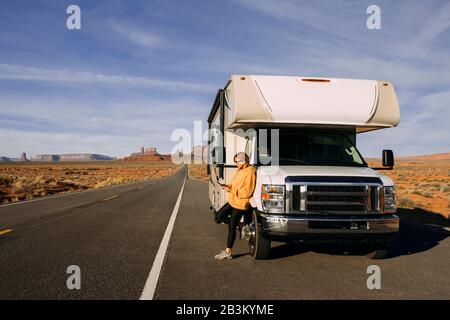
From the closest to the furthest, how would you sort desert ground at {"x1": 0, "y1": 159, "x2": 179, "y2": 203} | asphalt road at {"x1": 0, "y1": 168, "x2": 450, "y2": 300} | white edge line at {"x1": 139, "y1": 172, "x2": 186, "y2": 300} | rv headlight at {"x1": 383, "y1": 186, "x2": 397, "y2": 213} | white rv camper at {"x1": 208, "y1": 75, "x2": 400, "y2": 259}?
white edge line at {"x1": 139, "y1": 172, "x2": 186, "y2": 300}
asphalt road at {"x1": 0, "y1": 168, "x2": 450, "y2": 300}
white rv camper at {"x1": 208, "y1": 75, "x2": 400, "y2": 259}
rv headlight at {"x1": 383, "y1": 186, "x2": 397, "y2": 213}
desert ground at {"x1": 0, "y1": 159, "x2": 179, "y2": 203}

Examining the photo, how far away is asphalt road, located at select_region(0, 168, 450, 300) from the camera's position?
485 centimetres

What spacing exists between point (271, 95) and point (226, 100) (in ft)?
4.49

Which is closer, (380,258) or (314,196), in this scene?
(314,196)

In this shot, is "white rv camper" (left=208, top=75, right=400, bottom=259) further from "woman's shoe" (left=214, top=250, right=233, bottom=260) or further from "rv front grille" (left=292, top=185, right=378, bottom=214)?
"woman's shoe" (left=214, top=250, right=233, bottom=260)

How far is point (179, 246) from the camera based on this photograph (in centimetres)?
755

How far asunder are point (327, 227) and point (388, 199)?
1214 millimetres

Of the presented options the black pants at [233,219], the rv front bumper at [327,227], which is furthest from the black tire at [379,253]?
the black pants at [233,219]

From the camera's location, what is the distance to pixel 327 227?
5867 millimetres

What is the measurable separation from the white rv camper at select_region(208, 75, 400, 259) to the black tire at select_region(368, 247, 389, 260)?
0.06ft

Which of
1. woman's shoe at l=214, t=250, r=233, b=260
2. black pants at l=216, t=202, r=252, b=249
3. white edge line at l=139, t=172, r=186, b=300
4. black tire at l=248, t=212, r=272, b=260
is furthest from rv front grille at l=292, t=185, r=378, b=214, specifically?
white edge line at l=139, t=172, r=186, b=300
